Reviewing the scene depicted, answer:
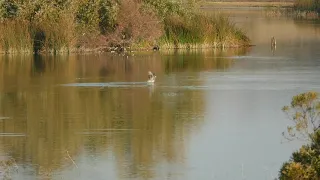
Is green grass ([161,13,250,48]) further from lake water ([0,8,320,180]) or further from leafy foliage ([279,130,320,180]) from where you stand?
leafy foliage ([279,130,320,180])

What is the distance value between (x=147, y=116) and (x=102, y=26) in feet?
49.9

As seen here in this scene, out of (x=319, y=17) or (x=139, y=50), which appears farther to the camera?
(x=319, y=17)

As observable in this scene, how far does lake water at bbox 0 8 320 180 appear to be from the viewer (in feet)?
38.7

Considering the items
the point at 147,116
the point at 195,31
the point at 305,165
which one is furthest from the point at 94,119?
the point at 195,31

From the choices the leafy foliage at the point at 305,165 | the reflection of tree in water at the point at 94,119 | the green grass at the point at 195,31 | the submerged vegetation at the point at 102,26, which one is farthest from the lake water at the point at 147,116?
the green grass at the point at 195,31

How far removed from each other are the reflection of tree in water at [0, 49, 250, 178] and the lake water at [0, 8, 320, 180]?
17mm

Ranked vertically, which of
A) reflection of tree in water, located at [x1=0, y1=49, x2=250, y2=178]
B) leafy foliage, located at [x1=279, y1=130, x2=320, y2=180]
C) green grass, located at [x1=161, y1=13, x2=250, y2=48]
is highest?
green grass, located at [x1=161, y1=13, x2=250, y2=48]

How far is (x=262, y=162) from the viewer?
12.1 m

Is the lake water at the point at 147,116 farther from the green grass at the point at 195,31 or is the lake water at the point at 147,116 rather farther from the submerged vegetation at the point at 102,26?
the green grass at the point at 195,31

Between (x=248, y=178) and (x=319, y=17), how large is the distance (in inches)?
1803

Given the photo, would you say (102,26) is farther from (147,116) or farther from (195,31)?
(147,116)

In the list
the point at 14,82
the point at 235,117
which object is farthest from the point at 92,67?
the point at 235,117

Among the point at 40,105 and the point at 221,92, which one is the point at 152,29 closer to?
the point at 221,92

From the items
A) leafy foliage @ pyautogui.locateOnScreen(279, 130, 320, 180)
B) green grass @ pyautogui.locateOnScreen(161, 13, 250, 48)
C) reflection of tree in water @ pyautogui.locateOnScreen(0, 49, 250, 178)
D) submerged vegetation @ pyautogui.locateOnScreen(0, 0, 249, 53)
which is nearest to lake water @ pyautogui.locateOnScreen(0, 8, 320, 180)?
reflection of tree in water @ pyautogui.locateOnScreen(0, 49, 250, 178)
